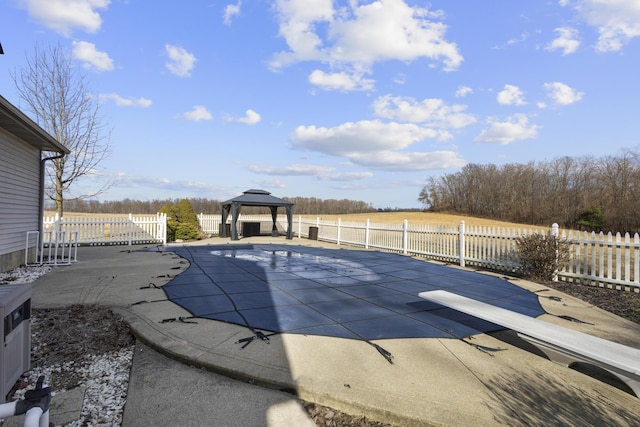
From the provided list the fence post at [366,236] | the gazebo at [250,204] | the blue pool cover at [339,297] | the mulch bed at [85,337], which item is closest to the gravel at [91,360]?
the mulch bed at [85,337]

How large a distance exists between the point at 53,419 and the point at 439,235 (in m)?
10.2

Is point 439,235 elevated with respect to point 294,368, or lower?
elevated

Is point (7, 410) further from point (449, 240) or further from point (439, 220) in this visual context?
point (439, 220)

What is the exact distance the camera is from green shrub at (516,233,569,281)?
7184 millimetres

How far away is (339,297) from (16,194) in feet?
27.0

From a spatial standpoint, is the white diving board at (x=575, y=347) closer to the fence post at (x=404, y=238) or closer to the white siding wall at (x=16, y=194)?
the fence post at (x=404, y=238)

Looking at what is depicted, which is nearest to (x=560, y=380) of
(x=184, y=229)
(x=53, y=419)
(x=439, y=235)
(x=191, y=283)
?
(x=53, y=419)

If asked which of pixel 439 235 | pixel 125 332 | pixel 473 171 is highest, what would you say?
pixel 473 171

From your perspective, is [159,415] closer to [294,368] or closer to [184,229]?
[294,368]

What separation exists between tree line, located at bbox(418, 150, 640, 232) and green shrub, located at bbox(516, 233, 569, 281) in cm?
2421

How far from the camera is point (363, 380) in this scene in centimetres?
258

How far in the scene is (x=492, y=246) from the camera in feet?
28.8

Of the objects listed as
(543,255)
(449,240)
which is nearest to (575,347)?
(543,255)

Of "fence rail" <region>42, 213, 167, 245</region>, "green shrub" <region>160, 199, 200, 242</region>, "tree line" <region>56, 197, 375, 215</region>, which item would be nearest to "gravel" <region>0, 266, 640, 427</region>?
"fence rail" <region>42, 213, 167, 245</region>
